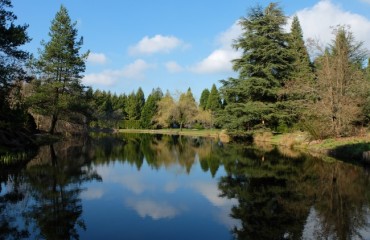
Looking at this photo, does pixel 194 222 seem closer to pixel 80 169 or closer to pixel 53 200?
pixel 53 200

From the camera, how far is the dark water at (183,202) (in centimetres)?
780

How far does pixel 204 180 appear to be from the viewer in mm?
14820

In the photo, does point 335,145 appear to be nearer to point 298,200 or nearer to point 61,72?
point 298,200

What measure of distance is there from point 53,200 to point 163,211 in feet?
10.7

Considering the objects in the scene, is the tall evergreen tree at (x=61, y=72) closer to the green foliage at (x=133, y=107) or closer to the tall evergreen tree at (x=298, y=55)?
the tall evergreen tree at (x=298, y=55)

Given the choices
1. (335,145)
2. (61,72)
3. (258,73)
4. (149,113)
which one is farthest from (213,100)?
(335,145)

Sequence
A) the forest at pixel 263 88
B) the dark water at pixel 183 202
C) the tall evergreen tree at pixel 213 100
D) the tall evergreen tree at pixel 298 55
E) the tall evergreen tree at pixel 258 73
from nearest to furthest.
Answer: the dark water at pixel 183 202, the forest at pixel 263 88, the tall evergreen tree at pixel 258 73, the tall evergreen tree at pixel 298 55, the tall evergreen tree at pixel 213 100

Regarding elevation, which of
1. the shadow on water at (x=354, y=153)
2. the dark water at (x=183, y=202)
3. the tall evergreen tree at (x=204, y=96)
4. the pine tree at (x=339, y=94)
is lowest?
the dark water at (x=183, y=202)

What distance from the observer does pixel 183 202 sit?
1090cm

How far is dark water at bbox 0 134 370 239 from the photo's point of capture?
7797mm

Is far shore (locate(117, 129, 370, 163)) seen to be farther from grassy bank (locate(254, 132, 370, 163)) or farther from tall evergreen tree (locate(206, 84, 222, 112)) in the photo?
tall evergreen tree (locate(206, 84, 222, 112))

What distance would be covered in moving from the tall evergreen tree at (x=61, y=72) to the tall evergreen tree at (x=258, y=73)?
1608 cm

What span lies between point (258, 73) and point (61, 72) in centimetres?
2076

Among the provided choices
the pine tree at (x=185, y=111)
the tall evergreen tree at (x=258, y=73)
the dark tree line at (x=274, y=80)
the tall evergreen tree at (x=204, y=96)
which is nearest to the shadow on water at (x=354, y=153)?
the dark tree line at (x=274, y=80)
